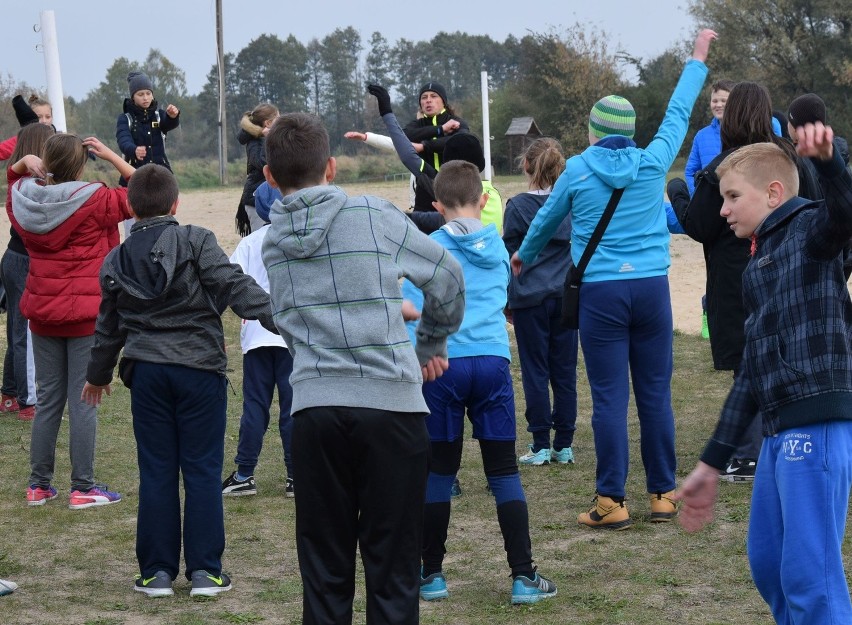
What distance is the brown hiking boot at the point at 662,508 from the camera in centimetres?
618

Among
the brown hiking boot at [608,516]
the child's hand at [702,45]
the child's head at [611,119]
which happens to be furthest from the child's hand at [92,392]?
the child's hand at [702,45]

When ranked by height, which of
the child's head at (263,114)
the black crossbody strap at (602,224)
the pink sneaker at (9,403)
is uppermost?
the child's head at (263,114)

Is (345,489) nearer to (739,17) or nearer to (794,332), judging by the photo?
(794,332)

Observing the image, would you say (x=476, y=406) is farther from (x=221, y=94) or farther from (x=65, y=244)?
(x=221, y=94)

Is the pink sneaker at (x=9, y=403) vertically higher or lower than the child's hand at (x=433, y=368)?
lower

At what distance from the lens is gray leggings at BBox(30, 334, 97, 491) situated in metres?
6.66

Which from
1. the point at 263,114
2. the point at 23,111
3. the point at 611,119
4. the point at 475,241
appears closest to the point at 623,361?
the point at 611,119

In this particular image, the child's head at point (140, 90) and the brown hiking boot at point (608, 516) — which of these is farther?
the child's head at point (140, 90)

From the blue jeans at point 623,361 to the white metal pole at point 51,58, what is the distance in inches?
226

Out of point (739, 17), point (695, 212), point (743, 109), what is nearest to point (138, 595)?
point (695, 212)

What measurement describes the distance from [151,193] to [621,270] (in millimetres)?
2340

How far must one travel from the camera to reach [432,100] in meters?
8.91

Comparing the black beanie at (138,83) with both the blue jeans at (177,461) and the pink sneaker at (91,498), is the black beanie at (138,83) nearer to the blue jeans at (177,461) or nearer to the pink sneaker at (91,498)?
the pink sneaker at (91,498)

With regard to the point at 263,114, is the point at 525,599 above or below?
below
